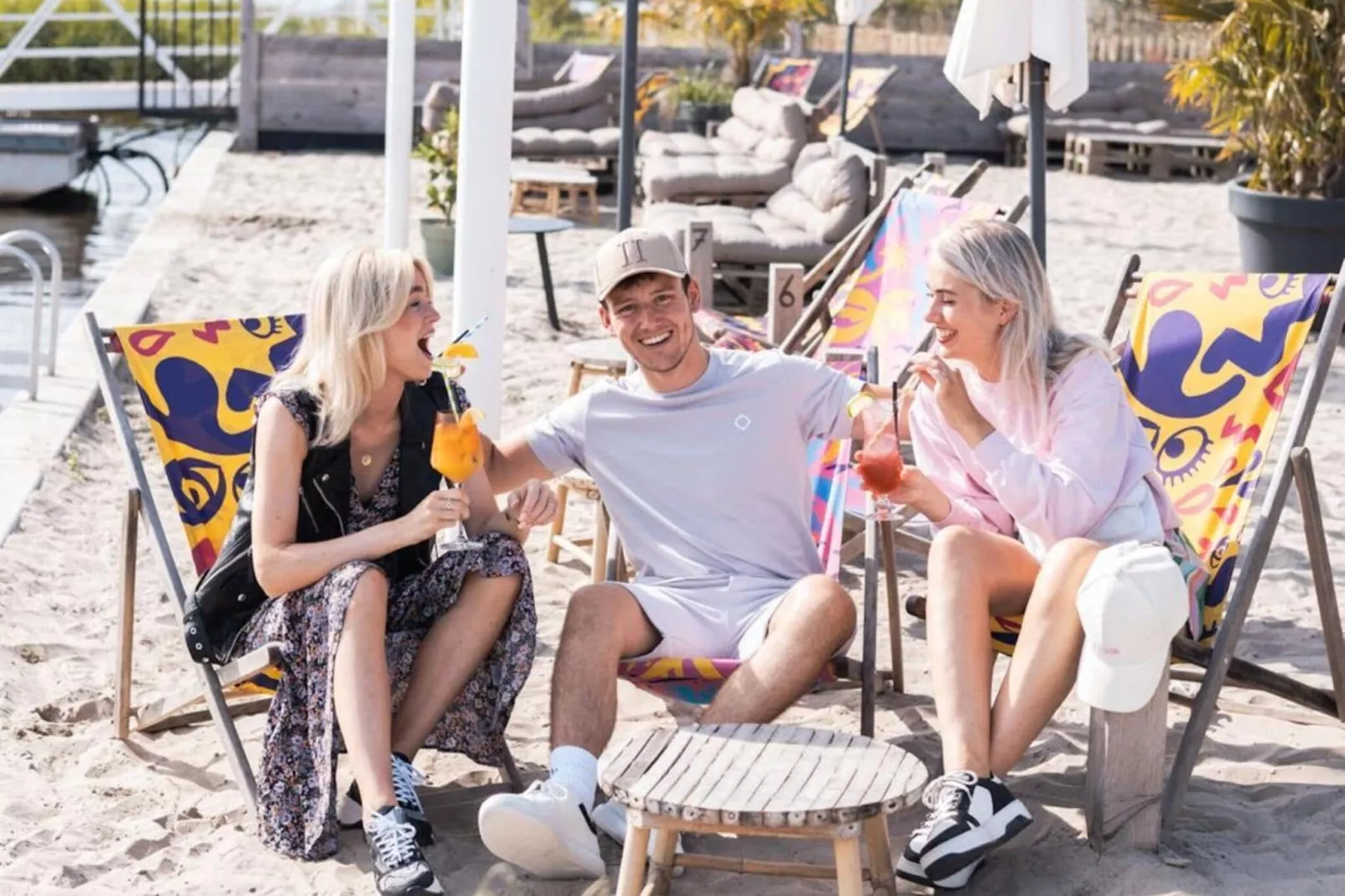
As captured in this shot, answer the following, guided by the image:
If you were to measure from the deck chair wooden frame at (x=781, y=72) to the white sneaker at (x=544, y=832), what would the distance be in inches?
489

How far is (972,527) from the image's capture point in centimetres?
342

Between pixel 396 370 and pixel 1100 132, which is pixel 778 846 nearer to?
pixel 396 370

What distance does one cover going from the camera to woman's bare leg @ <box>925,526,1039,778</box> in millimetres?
3152

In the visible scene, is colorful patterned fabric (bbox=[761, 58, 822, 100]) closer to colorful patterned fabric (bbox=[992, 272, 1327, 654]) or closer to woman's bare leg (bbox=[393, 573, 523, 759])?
colorful patterned fabric (bbox=[992, 272, 1327, 654])

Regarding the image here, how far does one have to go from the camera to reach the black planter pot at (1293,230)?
353 inches

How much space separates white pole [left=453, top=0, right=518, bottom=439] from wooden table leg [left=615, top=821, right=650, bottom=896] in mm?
1731

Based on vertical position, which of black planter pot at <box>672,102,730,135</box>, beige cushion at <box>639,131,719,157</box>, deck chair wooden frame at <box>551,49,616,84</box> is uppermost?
deck chair wooden frame at <box>551,49,616,84</box>

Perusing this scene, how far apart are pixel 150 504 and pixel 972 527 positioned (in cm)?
167

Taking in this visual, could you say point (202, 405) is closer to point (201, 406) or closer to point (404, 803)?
point (201, 406)

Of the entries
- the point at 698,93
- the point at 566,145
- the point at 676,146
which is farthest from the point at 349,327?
the point at 698,93

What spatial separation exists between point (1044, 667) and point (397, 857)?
1143mm

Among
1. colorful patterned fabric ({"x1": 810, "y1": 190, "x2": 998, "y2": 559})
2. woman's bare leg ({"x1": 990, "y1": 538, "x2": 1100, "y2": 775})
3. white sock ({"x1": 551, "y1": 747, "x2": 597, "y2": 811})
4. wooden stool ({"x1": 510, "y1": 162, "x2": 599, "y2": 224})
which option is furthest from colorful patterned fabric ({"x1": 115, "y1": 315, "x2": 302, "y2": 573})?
wooden stool ({"x1": 510, "y1": 162, "x2": 599, "y2": 224})

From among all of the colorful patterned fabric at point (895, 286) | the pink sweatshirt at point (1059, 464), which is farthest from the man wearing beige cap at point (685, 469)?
the colorful patterned fabric at point (895, 286)

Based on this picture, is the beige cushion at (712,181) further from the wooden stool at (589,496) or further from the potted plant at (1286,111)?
the wooden stool at (589,496)
